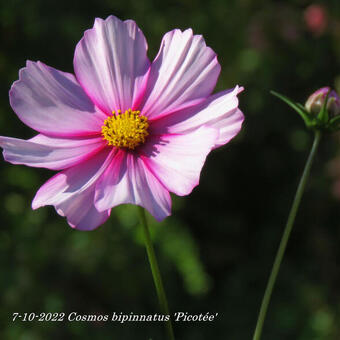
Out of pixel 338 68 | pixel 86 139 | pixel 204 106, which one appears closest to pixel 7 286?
pixel 86 139

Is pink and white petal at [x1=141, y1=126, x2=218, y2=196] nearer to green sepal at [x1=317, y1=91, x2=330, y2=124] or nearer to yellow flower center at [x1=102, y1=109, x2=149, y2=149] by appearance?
yellow flower center at [x1=102, y1=109, x2=149, y2=149]

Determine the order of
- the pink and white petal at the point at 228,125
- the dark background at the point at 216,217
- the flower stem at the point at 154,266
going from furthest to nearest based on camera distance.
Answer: the dark background at the point at 216,217
the pink and white petal at the point at 228,125
the flower stem at the point at 154,266

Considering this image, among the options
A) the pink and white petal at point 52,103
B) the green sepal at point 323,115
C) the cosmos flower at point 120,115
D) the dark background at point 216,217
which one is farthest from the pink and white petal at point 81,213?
the dark background at point 216,217

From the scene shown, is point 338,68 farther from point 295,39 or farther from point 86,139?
point 86,139

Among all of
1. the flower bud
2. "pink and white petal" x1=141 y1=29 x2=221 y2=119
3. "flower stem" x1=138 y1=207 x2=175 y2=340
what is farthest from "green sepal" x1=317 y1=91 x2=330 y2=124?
"flower stem" x1=138 y1=207 x2=175 y2=340

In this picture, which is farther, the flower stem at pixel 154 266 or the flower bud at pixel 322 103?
the flower bud at pixel 322 103

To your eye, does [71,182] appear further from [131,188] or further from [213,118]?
[213,118]

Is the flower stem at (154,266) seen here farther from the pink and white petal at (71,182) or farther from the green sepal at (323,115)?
the green sepal at (323,115)
